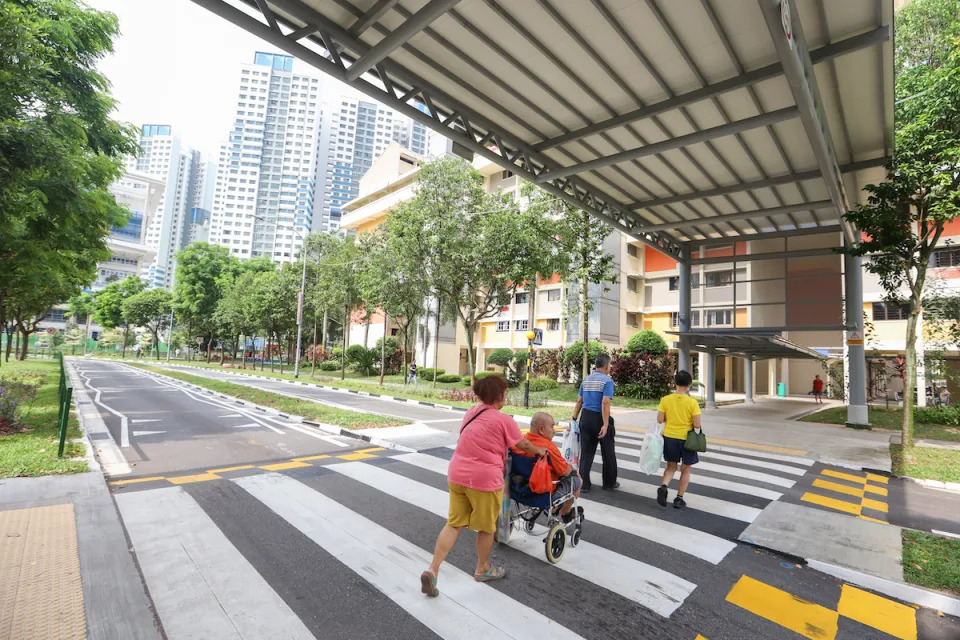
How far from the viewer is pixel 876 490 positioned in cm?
699

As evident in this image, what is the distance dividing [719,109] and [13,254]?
14791 mm

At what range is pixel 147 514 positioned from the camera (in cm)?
459

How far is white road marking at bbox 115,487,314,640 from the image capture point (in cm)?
272

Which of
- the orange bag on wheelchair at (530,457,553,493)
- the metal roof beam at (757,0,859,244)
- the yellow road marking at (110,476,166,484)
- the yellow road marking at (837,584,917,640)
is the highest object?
the metal roof beam at (757,0,859,244)

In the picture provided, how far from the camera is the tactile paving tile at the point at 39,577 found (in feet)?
8.52

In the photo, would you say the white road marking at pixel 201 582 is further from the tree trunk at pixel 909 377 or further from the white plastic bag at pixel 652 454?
the tree trunk at pixel 909 377

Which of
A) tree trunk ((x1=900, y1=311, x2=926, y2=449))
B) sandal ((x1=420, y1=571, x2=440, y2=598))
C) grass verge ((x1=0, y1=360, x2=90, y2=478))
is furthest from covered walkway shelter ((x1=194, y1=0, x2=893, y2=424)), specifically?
grass verge ((x1=0, y1=360, x2=90, y2=478))

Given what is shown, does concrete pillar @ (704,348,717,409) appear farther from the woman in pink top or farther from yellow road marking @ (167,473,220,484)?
yellow road marking @ (167,473,220,484)

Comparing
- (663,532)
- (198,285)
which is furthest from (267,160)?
(663,532)

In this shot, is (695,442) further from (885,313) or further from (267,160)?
(267,160)

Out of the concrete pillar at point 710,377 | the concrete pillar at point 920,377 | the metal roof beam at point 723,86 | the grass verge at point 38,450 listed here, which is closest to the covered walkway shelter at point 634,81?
the metal roof beam at point 723,86

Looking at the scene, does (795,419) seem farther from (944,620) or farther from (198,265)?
(198,265)

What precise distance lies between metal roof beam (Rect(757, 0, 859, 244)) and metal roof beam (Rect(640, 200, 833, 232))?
3304 millimetres

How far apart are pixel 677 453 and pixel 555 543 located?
2357 mm
